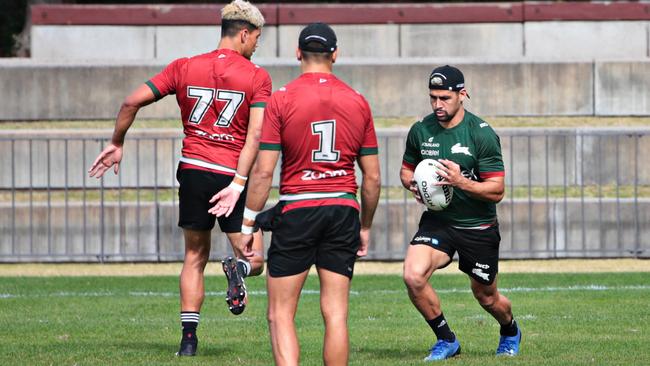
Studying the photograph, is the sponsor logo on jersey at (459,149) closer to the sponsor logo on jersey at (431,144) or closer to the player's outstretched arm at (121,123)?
the sponsor logo on jersey at (431,144)

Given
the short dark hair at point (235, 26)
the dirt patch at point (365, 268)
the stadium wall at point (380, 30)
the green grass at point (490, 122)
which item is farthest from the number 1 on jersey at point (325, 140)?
the stadium wall at point (380, 30)

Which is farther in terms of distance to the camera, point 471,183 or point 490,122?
point 490,122

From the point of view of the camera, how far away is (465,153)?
29.9ft

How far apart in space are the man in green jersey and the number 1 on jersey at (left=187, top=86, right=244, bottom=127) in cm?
125

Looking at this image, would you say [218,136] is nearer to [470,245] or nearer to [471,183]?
[471,183]

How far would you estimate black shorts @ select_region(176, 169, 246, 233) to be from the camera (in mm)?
9234

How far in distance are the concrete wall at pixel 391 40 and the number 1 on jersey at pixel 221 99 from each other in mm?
12594

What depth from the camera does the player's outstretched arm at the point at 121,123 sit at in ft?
29.7

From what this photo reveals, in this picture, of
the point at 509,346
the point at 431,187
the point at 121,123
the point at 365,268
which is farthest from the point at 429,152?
the point at 365,268

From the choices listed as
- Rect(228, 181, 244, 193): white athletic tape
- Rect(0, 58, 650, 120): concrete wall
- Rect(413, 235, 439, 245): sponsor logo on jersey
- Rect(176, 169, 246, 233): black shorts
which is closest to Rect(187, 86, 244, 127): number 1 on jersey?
Rect(176, 169, 246, 233): black shorts

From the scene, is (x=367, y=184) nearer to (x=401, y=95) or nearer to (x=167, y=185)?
(x=167, y=185)

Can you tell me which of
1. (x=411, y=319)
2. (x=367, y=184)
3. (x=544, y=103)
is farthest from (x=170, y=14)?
(x=367, y=184)

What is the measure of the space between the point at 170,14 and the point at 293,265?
49.6ft

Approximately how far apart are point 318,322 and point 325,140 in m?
4.28
